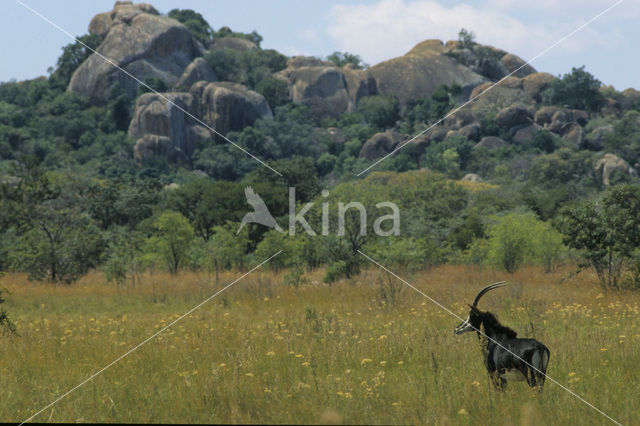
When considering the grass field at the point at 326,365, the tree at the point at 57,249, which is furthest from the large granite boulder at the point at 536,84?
the grass field at the point at 326,365

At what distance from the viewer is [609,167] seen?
6612cm

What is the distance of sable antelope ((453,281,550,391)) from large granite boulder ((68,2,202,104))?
94150 mm

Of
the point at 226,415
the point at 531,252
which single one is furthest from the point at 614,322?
the point at 531,252

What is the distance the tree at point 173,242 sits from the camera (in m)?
21.1

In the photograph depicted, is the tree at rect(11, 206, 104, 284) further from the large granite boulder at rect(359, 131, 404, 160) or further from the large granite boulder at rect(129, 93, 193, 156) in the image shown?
the large granite boulder at rect(359, 131, 404, 160)

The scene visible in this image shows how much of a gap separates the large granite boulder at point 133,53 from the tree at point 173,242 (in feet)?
252

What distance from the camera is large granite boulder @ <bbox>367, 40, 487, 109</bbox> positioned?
351 feet

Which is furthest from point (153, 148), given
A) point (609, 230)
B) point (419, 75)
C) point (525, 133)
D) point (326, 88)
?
point (609, 230)

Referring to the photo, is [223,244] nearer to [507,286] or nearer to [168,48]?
[507,286]

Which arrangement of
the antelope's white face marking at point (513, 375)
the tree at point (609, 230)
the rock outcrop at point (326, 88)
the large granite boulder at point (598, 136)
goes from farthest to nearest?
the rock outcrop at point (326, 88) < the large granite boulder at point (598, 136) < the tree at point (609, 230) < the antelope's white face marking at point (513, 375)

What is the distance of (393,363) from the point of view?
6609 millimetres

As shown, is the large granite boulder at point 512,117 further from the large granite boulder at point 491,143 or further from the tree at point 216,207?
the tree at point 216,207

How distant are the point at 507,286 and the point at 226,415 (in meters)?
10.2

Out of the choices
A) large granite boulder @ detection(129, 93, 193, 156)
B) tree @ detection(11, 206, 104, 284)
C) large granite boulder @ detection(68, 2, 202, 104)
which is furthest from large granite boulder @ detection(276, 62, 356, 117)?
tree @ detection(11, 206, 104, 284)
